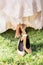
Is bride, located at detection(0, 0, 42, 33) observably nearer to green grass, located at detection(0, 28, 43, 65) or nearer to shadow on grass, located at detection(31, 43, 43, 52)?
green grass, located at detection(0, 28, 43, 65)

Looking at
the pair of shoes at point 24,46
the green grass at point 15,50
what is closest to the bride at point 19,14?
the green grass at point 15,50

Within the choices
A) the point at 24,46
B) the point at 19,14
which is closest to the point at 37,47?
the point at 24,46

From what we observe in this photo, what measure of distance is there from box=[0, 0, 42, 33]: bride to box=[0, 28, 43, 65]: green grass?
80mm

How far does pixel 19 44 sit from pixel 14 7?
0.36m

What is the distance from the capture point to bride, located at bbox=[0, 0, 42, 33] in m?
2.12

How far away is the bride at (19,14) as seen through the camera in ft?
6.97

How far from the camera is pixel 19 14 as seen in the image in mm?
2135

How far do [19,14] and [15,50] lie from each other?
13.1 inches

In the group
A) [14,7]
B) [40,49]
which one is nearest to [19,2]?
[14,7]

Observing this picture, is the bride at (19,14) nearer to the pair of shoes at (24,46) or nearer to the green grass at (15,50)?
the green grass at (15,50)

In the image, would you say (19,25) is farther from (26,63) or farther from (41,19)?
(26,63)

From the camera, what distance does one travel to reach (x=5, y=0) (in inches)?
86.9

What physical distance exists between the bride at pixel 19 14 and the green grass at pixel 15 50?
0.26 feet

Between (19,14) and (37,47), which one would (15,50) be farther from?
(19,14)
